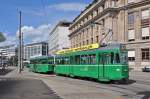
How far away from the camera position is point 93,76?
33875mm

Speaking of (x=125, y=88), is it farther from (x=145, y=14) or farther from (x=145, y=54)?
(x=145, y=14)

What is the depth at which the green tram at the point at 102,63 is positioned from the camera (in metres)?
29.2

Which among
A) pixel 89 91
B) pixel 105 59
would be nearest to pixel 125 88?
pixel 89 91

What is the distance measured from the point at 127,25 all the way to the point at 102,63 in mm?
53669

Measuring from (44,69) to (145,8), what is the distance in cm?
2912

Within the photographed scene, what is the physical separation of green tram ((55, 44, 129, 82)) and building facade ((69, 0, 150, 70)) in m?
32.6

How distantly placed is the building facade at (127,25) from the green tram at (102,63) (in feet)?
107

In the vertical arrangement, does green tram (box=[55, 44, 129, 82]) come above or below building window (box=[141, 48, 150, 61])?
below

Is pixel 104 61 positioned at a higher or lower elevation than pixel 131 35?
lower

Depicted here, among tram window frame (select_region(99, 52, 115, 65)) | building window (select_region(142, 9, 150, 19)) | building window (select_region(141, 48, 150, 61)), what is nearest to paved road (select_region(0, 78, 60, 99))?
tram window frame (select_region(99, 52, 115, 65))

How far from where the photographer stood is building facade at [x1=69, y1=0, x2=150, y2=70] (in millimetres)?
78125

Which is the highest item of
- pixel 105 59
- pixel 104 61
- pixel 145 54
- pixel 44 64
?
pixel 145 54

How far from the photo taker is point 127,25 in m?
83.9

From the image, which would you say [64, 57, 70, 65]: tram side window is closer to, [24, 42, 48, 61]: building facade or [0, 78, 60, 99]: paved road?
[0, 78, 60, 99]: paved road
